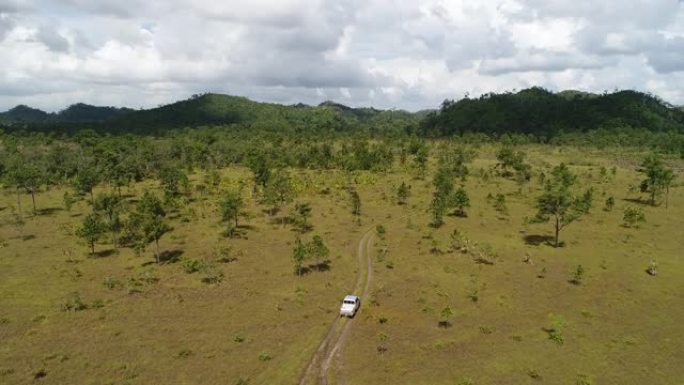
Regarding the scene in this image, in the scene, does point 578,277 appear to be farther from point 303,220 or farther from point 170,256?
point 170,256

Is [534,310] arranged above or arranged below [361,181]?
below

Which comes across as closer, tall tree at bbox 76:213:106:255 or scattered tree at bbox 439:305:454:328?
scattered tree at bbox 439:305:454:328

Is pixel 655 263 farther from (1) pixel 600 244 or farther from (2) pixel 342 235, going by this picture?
(2) pixel 342 235

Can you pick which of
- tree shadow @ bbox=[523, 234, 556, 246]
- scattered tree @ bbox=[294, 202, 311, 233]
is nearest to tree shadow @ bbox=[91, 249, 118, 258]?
scattered tree @ bbox=[294, 202, 311, 233]

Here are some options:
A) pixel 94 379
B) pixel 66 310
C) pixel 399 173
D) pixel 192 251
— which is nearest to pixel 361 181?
→ pixel 399 173

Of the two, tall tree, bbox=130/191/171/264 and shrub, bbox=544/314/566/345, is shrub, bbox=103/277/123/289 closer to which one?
tall tree, bbox=130/191/171/264

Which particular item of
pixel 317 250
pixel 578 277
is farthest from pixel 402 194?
pixel 578 277

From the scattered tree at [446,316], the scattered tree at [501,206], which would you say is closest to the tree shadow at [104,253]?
the scattered tree at [446,316]
